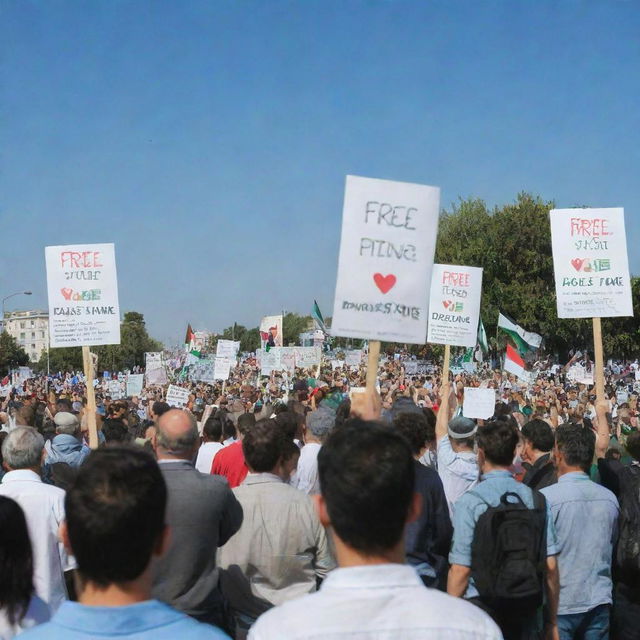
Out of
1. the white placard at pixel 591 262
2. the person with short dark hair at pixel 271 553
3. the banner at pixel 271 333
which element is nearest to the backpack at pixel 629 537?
the person with short dark hair at pixel 271 553

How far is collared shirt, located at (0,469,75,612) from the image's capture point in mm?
4562

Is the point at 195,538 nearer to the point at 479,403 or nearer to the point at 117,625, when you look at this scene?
the point at 117,625

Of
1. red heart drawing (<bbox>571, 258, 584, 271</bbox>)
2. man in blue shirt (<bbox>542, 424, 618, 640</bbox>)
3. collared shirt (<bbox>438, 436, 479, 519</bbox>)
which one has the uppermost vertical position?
red heart drawing (<bbox>571, 258, 584, 271</bbox>)

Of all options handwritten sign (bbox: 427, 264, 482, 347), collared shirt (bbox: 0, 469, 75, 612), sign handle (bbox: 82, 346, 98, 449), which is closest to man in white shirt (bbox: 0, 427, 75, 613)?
collared shirt (bbox: 0, 469, 75, 612)

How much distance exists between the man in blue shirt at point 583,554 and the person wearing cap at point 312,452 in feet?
6.41

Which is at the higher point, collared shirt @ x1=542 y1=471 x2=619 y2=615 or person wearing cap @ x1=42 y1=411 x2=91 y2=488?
person wearing cap @ x1=42 y1=411 x2=91 y2=488

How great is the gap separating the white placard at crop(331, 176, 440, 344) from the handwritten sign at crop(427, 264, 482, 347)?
6.17 m

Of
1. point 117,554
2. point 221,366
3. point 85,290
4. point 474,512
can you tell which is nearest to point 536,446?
point 474,512

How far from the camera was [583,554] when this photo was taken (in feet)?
17.9

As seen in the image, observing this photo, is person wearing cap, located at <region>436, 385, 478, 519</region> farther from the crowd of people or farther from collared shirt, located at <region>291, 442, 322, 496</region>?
collared shirt, located at <region>291, 442, 322, 496</region>

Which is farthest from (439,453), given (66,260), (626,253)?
(66,260)

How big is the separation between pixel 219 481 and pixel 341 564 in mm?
2144

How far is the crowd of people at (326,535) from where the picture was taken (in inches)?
93.0

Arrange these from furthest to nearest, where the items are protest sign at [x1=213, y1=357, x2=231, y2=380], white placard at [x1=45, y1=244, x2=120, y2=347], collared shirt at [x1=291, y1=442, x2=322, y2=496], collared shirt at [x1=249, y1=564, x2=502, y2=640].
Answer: protest sign at [x1=213, y1=357, x2=231, y2=380] < white placard at [x1=45, y1=244, x2=120, y2=347] < collared shirt at [x1=291, y1=442, x2=322, y2=496] < collared shirt at [x1=249, y1=564, x2=502, y2=640]
